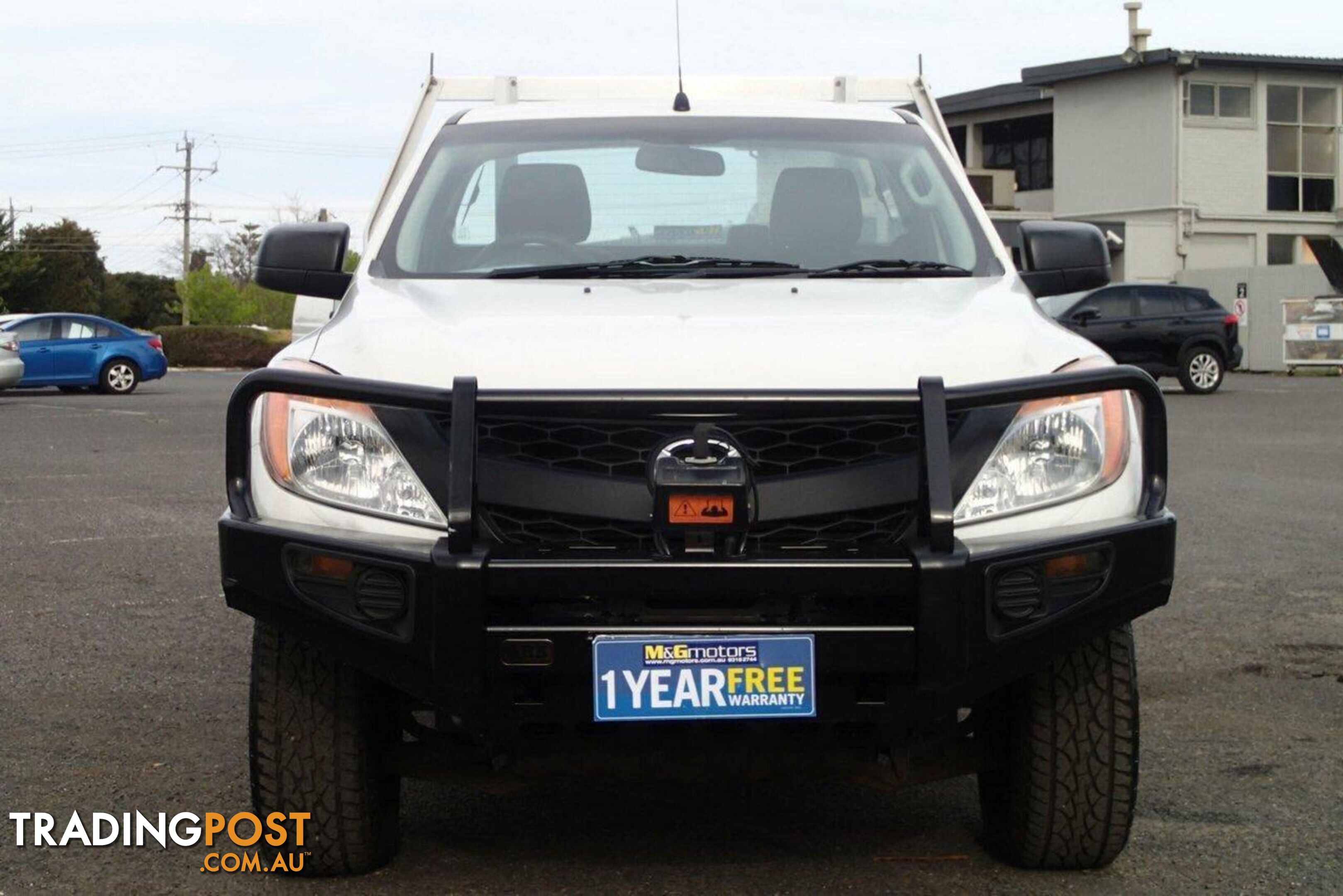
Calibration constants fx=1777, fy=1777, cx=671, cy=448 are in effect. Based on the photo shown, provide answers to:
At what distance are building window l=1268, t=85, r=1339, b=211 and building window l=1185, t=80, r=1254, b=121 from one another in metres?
0.69

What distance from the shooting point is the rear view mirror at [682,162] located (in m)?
5.01

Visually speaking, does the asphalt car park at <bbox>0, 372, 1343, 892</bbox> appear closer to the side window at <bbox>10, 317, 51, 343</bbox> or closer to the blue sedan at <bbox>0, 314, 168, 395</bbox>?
the side window at <bbox>10, 317, 51, 343</bbox>

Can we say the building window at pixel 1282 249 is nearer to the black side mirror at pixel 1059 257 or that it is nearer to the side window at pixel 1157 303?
the side window at pixel 1157 303

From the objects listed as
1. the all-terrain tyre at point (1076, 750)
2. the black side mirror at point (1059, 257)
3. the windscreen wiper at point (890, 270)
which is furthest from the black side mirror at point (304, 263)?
the all-terrain tyre at point (1076, 750)

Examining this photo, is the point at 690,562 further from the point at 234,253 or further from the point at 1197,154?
the point at 234,253

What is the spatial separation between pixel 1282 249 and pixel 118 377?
1100 inches

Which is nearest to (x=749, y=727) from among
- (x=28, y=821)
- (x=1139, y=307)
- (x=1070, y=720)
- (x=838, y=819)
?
(x=1070, y=720)

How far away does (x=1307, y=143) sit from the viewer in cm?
4322

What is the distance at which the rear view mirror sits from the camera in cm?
501

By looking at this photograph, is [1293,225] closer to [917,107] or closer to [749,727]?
[917,107]

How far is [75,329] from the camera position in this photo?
29.7 metres

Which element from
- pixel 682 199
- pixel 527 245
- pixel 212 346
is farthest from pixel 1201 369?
pixel 212 346

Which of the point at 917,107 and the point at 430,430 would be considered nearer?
the point at 430,430

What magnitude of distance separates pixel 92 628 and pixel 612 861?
3.76 m
